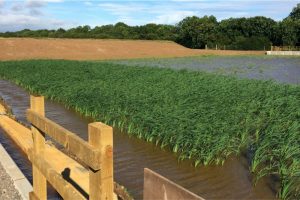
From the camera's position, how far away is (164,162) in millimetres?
7375

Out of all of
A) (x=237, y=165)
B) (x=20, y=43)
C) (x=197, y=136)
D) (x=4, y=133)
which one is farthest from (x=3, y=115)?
(x=20, y=43)

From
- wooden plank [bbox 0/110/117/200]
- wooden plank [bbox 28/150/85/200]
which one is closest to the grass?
wooden plank [bbox 0/110/117/200]

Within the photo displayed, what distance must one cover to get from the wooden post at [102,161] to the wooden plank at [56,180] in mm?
406

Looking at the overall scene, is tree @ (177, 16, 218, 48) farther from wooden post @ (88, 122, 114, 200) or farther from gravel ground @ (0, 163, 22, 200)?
wooden post @ (88, 122, 114, 200)

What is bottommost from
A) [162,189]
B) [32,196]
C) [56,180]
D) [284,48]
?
[32,196]

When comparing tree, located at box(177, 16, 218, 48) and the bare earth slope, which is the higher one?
tree, located at box(177, 16, 218, 48)

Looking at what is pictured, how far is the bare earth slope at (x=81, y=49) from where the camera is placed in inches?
2013

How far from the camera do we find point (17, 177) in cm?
561

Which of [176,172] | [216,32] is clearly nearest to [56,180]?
[176,172]

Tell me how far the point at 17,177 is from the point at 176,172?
2.81m

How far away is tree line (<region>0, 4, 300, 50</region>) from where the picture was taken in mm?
75000

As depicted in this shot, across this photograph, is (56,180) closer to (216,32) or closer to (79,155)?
(79,155)

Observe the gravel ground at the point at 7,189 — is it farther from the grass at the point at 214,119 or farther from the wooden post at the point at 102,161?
the grass at the point at 214,119

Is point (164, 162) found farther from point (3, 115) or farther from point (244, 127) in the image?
point (3, 115)
